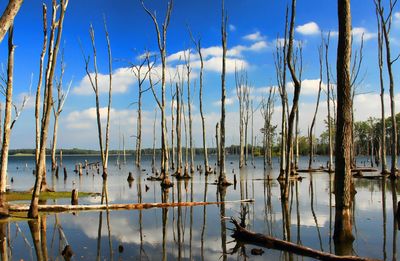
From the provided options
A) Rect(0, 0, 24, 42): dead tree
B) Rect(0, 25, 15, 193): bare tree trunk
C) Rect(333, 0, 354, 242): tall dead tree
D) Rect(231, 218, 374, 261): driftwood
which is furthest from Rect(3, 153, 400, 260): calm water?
Rect(0, 0, 24, 42): dead tree

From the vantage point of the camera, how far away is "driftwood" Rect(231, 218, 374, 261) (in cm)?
678

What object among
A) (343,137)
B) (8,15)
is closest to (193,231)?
(343,137)

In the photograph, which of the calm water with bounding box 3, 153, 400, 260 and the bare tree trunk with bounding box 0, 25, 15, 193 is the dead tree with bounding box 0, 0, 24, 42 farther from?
the bare tree trunk with bounding box 0, 25, 15, 193

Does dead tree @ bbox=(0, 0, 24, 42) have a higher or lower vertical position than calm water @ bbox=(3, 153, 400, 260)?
higher

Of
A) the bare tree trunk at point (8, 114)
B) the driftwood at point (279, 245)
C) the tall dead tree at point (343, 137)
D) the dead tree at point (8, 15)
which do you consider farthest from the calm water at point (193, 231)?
the dead tree at point (8, 15)

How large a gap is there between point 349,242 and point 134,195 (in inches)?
527

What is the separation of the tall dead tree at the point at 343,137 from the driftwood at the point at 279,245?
1495 millimetres

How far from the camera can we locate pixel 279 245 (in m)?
8.09

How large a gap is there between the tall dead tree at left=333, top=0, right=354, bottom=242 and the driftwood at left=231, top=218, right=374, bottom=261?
150 cm

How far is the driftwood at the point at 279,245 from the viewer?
6.78m

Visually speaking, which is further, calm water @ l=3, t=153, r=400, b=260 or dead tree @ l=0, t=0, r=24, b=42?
calm water @ l=3, t=153, r=400, b=260

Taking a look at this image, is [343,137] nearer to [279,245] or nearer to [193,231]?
[279,245]

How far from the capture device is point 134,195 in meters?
20.1

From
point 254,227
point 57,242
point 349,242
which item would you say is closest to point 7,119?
point 57,242
